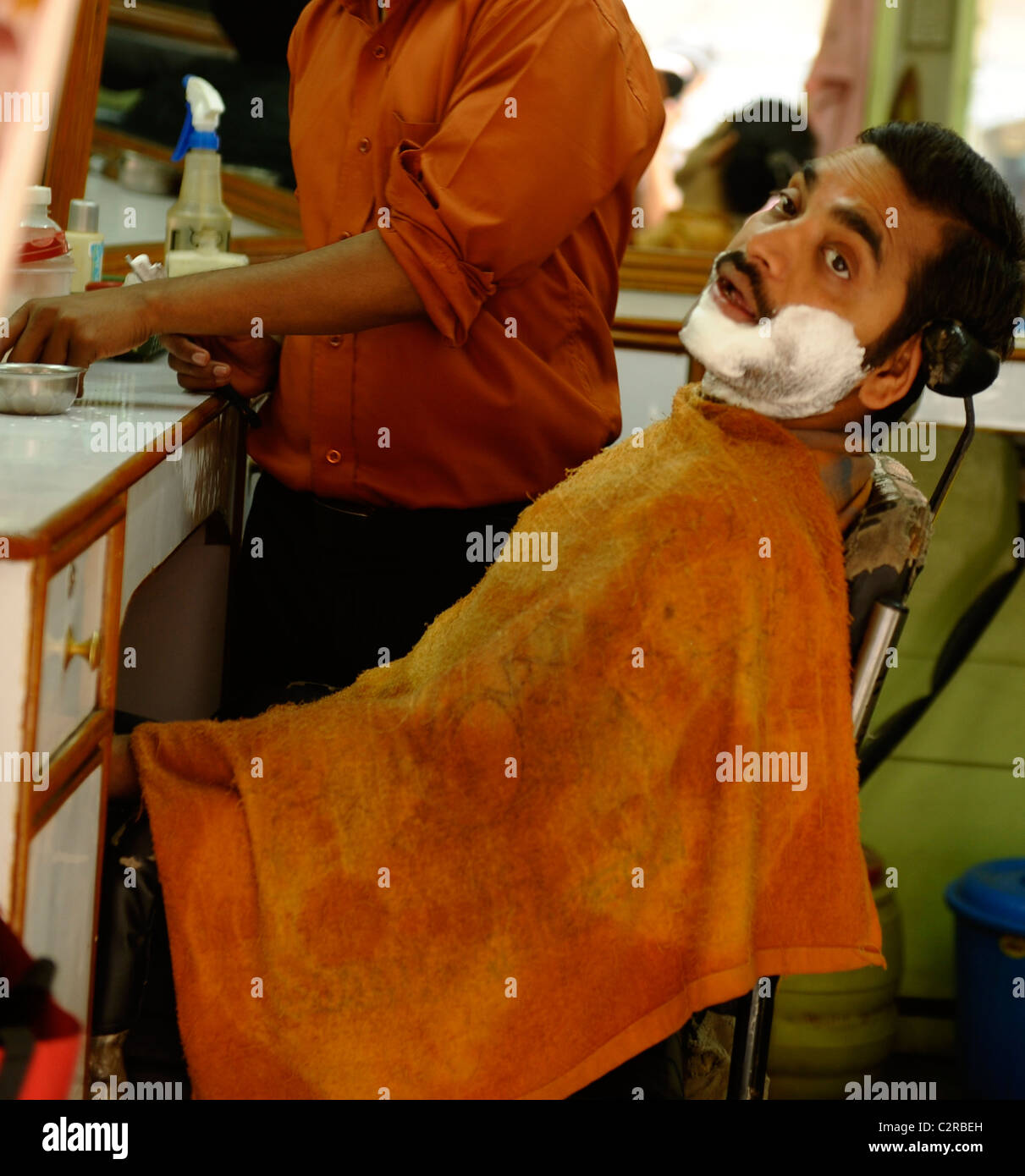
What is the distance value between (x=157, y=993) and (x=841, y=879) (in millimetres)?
677

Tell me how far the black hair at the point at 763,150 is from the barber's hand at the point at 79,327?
182cm

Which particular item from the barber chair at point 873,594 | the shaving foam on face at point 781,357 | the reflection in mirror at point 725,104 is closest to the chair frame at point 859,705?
the barber chair at point 873,594

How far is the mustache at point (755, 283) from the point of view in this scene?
1405 mm

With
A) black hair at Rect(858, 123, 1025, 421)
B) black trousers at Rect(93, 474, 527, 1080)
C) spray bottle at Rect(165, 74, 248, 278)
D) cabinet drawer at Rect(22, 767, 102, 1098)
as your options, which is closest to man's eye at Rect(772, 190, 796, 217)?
black hair at Rect(858, 123, 1025, 421)

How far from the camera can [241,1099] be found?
1213 mm

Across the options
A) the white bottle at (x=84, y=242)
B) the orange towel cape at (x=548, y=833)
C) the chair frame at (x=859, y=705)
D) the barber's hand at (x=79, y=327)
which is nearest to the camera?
the orange towel cape at (x=548, y=833)

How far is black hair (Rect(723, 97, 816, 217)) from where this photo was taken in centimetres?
294

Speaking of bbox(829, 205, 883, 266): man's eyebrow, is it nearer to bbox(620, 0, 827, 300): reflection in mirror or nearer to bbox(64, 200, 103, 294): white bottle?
bbox(64, 200, 103, 294): white bottle

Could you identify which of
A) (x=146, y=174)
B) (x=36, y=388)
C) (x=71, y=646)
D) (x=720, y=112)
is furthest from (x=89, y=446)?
(x=720, y=112)

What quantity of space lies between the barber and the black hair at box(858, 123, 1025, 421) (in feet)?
1.27

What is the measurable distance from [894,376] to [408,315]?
56 centimetres

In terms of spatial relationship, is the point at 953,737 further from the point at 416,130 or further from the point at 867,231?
the point at 416,130

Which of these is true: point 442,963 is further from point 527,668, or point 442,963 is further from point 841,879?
point 841,879

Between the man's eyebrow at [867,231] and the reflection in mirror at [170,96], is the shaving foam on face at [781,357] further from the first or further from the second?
the reflection in mirror at [170,96]
